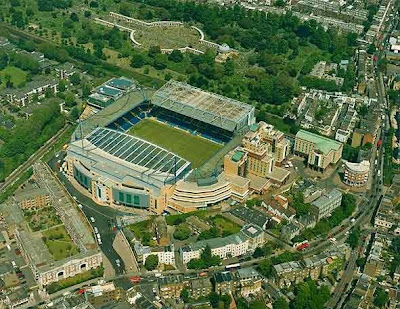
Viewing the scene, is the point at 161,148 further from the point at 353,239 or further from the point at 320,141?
the point at 353,239

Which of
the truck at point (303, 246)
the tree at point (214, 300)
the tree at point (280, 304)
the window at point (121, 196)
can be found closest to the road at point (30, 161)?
Answer: the window at point (121, 196)

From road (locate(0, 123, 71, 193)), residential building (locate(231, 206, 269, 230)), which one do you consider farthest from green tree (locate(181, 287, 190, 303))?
road (locate(0, 123, 71, 193))

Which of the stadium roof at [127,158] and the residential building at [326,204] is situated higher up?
the stadium roof at [127,158]

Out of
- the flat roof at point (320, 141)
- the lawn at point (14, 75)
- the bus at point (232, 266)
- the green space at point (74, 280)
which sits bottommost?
the green space at point (74, 280)

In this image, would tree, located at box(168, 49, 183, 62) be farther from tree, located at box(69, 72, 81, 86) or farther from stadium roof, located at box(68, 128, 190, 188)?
stadium roof, located at box(68, 128, 190, 188)

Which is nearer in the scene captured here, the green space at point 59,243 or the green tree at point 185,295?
the green tree at point 185,295

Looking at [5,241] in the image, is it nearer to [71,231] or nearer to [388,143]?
[71,231]

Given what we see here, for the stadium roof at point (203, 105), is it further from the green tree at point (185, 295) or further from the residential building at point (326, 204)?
the green tree at point (185, 295)
